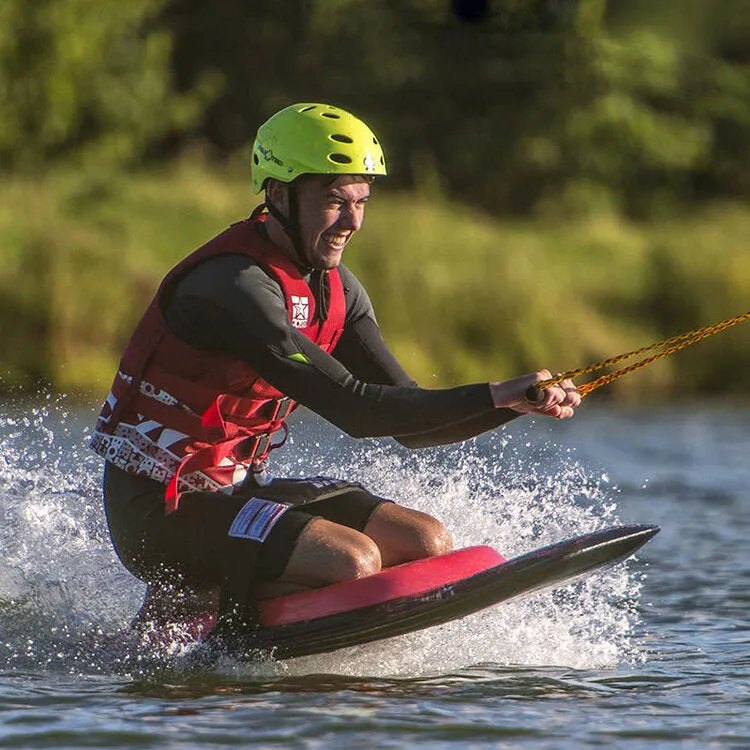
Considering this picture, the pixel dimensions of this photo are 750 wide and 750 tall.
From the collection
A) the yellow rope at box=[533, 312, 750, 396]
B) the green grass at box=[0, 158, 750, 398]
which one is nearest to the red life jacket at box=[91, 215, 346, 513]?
the yellow rope at box=[533, 312, 750, 396]

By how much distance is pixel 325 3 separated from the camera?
29.3m

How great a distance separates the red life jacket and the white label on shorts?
0.64 ft

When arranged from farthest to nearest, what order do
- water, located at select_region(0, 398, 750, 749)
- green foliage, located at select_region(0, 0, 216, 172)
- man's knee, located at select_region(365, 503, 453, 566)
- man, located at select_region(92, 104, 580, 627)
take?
green foliage, located at select_region(0, 0, 216, 172), man's knee, located at select_region(365, 503, 453, 566), man, located at select_region(92, 104, 580, 627), water, located at select_region(0, 398, 750, 749)

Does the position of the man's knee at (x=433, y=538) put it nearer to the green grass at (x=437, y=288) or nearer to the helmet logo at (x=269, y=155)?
the helmet logo at (x=269, y=155)

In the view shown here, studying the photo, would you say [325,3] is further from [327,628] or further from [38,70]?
[327,628]

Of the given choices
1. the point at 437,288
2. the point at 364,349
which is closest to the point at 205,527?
the point at 364,349

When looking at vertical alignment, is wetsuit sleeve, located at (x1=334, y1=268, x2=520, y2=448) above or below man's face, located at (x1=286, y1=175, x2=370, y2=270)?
below

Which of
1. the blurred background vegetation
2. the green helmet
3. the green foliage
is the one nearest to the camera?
the green helmet

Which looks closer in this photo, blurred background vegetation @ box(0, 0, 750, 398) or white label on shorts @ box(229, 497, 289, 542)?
white label on shorts @ box(229, 497, 289, 542)

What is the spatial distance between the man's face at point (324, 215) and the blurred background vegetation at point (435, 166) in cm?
928

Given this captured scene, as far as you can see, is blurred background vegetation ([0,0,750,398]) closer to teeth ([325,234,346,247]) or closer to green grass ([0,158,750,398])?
green grass ([0,158,750,398])

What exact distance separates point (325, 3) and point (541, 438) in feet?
57.8

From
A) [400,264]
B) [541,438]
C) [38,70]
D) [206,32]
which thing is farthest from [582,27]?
[541,438]

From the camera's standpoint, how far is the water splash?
521 centimetres
